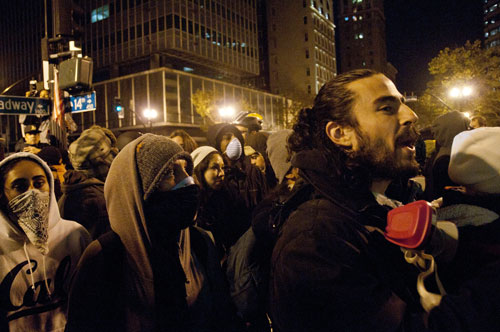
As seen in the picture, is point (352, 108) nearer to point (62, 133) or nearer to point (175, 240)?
point (175, 240)

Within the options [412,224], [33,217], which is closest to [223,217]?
[33,217]

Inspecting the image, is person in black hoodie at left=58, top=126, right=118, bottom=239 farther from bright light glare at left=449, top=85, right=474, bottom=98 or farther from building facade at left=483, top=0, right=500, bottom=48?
building facade at left=483, top=0, right=500, bottom=48

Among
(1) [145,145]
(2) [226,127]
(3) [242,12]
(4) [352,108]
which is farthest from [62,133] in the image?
(3) [242,12]

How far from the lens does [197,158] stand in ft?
13.8

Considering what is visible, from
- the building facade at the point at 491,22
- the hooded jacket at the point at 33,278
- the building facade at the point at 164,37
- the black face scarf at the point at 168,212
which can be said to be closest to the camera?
the black face scarf at the point at 168,212

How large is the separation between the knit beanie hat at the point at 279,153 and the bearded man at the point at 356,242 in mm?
1503

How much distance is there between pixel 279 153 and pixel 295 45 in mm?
85449

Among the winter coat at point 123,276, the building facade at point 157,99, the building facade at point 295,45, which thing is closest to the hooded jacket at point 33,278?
the winter coat at point 123,276

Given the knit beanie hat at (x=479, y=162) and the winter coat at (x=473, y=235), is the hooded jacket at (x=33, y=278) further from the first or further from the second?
the knit beanie hat at (x=479, y=162)

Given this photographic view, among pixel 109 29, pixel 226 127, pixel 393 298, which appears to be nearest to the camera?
pixel 393 298

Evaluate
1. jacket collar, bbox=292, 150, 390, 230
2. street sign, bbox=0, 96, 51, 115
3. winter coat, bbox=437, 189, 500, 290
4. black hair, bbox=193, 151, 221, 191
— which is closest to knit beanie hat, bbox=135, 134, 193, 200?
jacket collar, bbox=292, 150, 390, 230

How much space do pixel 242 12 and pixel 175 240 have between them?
6297cm

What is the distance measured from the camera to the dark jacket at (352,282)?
3.82 ft

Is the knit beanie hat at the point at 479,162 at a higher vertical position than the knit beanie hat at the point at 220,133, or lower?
lower
